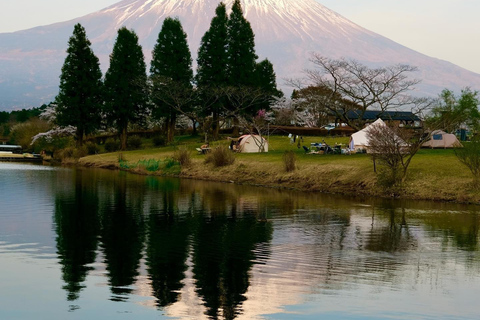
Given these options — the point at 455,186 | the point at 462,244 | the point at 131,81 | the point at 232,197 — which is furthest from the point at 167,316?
the point at 131,81

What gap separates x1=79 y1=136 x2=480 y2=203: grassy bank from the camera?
142 feet

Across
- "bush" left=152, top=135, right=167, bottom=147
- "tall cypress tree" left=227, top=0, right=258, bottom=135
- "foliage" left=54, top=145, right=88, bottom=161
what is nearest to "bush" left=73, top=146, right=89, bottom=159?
"foliage" left=54, top=145, right=88, bottom=161

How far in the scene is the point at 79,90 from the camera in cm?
9000

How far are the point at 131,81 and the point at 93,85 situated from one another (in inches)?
231

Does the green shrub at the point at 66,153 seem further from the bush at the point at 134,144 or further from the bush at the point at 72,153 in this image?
the bush at the point at 134,144

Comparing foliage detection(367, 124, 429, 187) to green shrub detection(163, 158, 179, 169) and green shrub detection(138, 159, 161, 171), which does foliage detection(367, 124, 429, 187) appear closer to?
green shrub detection(163, 158, 179, 169)

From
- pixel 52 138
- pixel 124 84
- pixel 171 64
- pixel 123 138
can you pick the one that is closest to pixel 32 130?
pixel 52 138

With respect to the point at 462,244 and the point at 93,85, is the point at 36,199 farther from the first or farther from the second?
the point at 93,85

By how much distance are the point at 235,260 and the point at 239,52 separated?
2927 inches

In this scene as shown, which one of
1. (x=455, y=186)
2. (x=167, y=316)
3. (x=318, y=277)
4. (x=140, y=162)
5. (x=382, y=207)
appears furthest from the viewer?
(x=140, y=162)

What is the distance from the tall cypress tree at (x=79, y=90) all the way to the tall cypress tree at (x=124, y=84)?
2011mm

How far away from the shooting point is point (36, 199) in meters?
39.7

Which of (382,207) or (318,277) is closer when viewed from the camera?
(318,277)

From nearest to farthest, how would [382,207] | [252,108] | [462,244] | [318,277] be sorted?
1. [318,277]
2. [462,244]
3. [382,207]
4. [252,108]
